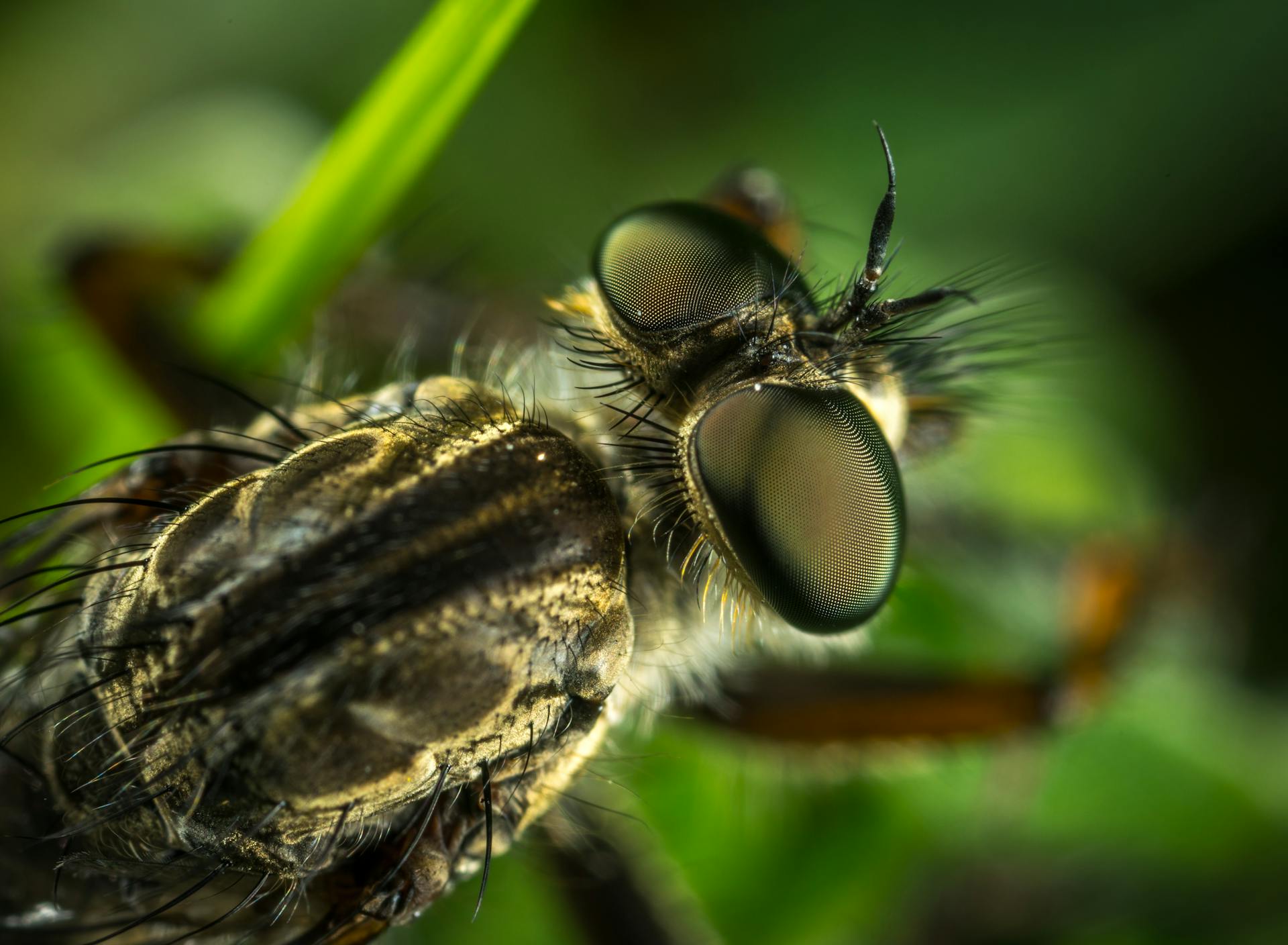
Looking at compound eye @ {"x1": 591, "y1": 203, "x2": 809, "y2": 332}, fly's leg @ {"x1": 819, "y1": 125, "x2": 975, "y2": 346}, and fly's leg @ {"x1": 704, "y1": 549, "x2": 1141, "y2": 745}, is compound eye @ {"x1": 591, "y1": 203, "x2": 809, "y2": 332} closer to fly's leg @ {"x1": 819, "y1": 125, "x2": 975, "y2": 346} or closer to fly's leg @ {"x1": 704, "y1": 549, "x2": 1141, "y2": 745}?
fly's leg @ {"x1": 819, "y1": 125, "x2": 975, "y2": 346}

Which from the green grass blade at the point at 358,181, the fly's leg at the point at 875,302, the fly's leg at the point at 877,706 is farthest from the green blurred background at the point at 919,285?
the fly's leg at the point at 875,302

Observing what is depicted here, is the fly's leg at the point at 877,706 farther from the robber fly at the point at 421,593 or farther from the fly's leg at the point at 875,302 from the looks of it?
the fly's leg at the point at 875,302

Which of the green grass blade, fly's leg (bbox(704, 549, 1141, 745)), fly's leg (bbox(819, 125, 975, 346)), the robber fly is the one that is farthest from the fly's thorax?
fly's leg (bbox(704, 549, 1141, 745))

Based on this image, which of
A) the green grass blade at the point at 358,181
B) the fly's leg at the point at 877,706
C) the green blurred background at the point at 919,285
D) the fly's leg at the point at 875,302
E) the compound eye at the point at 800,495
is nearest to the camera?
the compound eye at the point at 800,495

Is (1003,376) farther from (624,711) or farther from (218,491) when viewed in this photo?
(218,491)

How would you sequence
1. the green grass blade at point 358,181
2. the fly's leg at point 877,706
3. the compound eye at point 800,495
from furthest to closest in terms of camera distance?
the fly's leg at point 877,706 → the green grass blade at point 358,181 → the compound eye at point 800,495

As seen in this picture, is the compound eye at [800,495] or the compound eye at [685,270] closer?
the compound eye at [800,495]

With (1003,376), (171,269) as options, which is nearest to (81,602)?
(171,269)
